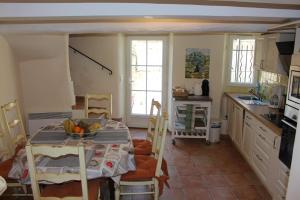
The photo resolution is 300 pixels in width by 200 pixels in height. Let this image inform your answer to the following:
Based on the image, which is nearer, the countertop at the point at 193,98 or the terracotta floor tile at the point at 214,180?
the terracotta floor tile at the point at 214,180

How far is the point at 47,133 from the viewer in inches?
107

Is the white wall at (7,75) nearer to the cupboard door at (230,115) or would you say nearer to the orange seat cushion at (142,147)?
the orange seat cushion at (142,147)

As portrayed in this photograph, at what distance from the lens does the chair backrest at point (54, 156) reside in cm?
179

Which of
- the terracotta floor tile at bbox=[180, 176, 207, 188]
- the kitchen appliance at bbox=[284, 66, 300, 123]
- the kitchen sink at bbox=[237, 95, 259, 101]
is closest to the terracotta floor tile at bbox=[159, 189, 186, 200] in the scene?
the terracotta floor tile at bbox=[180, 176, 207, 188]

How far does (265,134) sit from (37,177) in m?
2.46

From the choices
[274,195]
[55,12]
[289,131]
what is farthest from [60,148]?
[274,195]

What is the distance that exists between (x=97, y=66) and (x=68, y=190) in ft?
10.6

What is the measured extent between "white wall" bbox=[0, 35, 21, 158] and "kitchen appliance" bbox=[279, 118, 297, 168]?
3284 millimetres

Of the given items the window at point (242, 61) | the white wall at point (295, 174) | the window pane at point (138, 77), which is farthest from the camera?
the window pane at point (138, 77)

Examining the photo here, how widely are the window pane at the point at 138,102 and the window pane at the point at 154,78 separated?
0.73ft

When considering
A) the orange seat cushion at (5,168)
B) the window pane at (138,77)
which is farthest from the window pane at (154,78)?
the orange seat cushion at (5,168)

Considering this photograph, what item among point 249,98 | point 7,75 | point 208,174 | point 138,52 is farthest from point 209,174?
point 7,75

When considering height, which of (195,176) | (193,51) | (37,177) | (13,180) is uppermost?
(193,51)

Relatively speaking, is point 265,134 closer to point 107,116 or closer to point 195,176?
point 195,176
